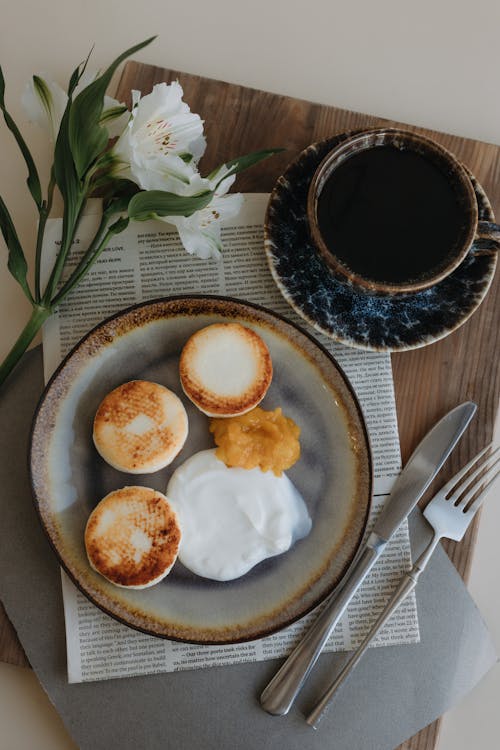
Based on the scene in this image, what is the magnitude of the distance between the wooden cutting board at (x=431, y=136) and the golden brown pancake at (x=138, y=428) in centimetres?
35

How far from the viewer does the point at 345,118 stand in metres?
1.07

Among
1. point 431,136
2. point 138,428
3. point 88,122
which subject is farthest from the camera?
point 431,136

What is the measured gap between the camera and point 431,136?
3.51 ft

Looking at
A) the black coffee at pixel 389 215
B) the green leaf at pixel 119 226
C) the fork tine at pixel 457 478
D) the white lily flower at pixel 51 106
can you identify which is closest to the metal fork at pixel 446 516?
the fork tine at pixel 457 478

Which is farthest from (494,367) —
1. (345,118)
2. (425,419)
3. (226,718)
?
(226,718)

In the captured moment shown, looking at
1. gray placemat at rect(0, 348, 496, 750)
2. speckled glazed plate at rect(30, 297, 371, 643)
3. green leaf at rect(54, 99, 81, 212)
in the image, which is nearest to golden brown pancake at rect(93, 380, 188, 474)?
speckled glazed plate at rect(30, 297, 371, 643)

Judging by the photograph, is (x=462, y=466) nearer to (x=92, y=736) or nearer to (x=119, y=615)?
(x=119, y=615)

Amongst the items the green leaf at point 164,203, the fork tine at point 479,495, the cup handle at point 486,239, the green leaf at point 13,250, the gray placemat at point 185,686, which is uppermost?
the cup handle at point 486,239

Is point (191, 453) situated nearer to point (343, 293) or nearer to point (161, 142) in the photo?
point (343, 293)

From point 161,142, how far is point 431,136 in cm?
45

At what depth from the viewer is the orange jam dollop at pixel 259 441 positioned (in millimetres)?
955

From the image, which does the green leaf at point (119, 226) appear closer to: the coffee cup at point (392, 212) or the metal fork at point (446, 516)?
the coffee cup at point (392, 212)

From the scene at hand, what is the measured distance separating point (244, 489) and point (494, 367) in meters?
0.43

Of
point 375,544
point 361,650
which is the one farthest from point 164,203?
point 361,650
